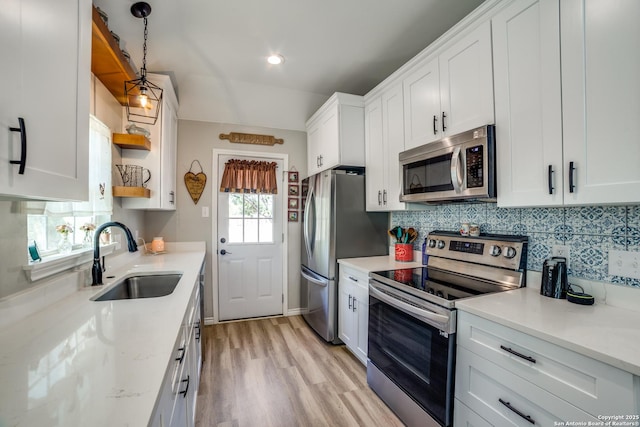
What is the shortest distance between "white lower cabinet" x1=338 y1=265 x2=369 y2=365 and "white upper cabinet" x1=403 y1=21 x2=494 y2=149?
117 centimetres

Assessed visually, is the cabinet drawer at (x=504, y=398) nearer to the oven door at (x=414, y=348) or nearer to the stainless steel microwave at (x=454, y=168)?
the oven door at (x=414, y=348)

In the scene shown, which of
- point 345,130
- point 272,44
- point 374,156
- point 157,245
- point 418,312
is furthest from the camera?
point 157,245

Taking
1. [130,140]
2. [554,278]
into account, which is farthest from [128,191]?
[554,278]

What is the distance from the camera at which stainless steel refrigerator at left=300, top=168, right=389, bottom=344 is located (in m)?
2.64

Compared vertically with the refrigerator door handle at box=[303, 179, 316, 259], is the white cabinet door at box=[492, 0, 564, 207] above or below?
above

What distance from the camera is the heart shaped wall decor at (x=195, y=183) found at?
3.22m

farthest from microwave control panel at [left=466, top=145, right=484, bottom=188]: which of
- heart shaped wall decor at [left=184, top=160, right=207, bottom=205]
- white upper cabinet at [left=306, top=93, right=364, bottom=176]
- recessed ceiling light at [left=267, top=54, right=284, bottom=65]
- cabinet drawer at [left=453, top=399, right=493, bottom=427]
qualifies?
heart shaped wall decor at [left=184, top=160, right=207, bottom=205]

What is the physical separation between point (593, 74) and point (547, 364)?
3.85ft

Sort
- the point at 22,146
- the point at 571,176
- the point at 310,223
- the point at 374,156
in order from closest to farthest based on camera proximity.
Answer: the point at 22,146 < the point at 571,176 < the point at 374,156 < the point at 310,223

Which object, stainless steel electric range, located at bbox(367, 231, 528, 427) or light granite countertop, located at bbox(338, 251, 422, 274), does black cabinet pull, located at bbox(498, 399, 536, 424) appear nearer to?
stainless steel electric range, located at bbox(367, 231, 528, 427)

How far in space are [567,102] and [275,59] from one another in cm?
213

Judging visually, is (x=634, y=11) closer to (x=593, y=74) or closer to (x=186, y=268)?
(x=593, y=74)

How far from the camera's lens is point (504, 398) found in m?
1.19

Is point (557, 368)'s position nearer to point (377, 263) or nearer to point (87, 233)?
point (377, 263)
